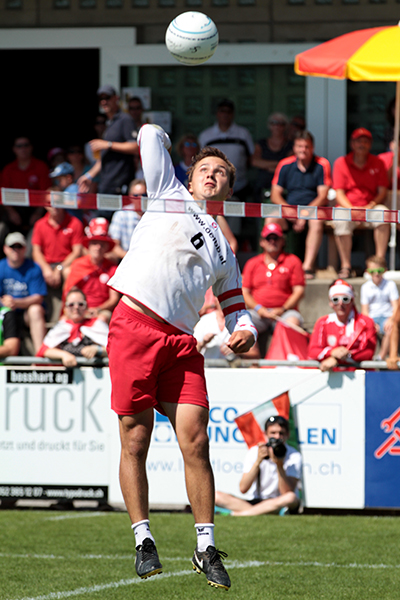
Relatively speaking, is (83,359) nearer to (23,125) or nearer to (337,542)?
(337,542)

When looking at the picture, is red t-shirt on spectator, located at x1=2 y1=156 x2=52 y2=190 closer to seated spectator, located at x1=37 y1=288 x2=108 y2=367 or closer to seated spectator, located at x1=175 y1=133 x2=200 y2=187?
seated spectator, located at x1=175 y1=133 x2=200 y2=187

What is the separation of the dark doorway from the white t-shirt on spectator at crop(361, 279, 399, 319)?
7.23 metres

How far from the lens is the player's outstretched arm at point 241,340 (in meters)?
4.51

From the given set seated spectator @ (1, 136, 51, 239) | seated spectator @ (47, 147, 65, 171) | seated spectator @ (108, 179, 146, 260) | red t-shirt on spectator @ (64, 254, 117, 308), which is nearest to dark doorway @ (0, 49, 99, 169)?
seated spectator @ (47, 147, 65, 171)

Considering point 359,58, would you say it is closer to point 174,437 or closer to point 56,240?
point 56,240

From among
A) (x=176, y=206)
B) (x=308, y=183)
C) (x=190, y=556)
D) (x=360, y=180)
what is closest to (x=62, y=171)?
(x=308, y=183)

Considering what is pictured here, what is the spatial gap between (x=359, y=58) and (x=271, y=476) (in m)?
4.41

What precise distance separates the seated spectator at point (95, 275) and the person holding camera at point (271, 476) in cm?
271

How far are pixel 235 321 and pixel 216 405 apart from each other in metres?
3.69

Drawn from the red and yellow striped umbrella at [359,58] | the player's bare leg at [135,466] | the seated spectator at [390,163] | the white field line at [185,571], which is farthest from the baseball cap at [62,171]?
the player's bare leg at [135,466]

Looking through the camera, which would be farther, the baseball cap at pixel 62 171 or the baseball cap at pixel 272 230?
the baseball cap at pixel 62 171

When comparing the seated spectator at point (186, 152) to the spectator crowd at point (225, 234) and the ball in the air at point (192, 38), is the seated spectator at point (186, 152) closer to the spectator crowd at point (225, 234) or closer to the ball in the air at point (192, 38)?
the spectator crowd at point (225, 234)

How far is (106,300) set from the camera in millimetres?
10062

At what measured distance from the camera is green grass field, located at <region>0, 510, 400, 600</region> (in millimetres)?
5637
